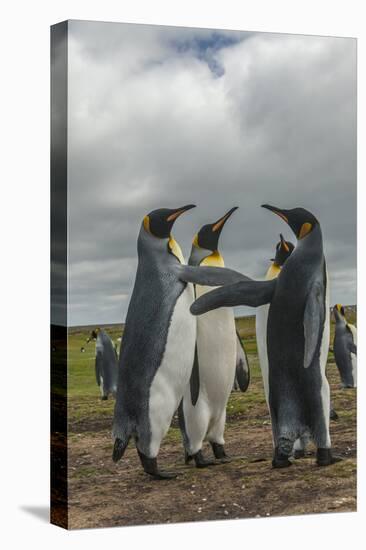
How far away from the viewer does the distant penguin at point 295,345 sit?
914cm

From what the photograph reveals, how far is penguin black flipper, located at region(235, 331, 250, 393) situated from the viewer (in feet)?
30.3

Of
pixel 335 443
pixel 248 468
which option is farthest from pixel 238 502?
pixel 335 443

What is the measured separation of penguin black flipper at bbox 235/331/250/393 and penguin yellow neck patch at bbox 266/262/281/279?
540 millimetres

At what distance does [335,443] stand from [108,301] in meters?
2.06

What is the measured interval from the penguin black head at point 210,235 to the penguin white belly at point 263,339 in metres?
0.58

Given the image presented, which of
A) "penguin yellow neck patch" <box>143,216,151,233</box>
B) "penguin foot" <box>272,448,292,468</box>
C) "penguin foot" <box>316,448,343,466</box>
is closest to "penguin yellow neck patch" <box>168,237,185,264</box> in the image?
"penguin yellow neck patch" <box>143,216,151,233</box>

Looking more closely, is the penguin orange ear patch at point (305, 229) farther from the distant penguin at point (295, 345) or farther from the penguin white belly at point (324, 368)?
the penguin white belly at point (324, 368)

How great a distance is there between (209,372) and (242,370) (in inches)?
11.9

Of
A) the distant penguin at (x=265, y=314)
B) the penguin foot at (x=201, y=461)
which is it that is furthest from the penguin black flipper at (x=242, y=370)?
the penguin foot at (x=201, y=461)

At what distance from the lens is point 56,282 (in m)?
8.67

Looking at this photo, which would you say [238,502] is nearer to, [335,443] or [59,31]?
[335,443]

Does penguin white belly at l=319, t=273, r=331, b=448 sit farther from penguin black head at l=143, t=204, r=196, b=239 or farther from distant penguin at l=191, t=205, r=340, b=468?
penguin black head at l=143, t=204, r=196, b=239

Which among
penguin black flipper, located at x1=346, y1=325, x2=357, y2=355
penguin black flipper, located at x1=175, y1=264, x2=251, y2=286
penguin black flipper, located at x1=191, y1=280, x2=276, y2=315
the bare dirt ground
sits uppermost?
penguin black flipper, located at x1=175, y1=264, x2=251, y2=286

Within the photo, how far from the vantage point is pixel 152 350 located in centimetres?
877
